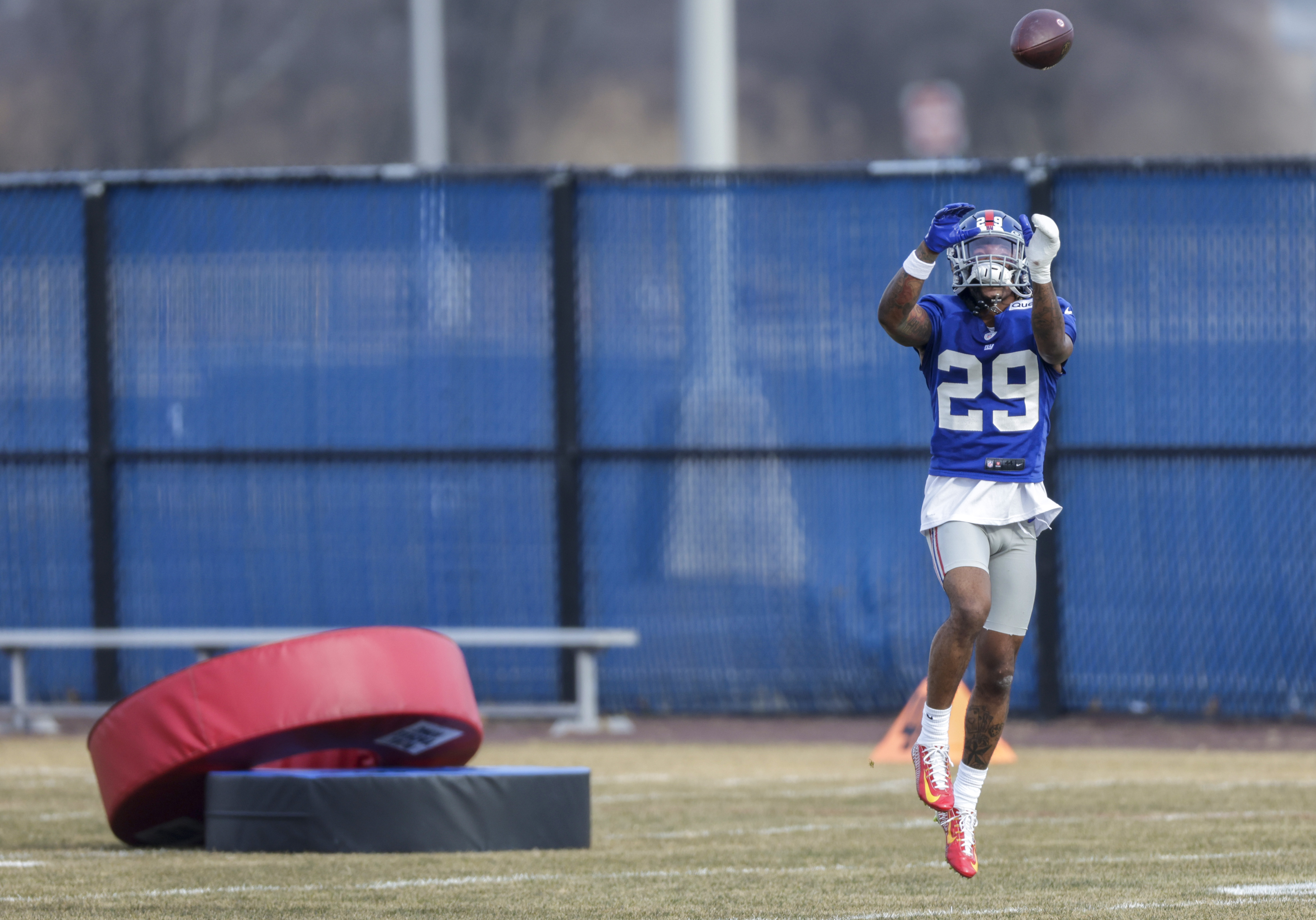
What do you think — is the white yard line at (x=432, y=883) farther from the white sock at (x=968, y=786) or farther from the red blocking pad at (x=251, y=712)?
the red blocking pad at (x=251, y=712)

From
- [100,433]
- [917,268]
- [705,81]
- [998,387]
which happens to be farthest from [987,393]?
[705,81]

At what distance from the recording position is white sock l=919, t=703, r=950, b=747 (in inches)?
287

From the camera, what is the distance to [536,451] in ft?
43.4

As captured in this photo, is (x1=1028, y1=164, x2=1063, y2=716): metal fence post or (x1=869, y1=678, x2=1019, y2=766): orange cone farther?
(x1=1028, y1=164, x2=1063, y2=716): metal fence post

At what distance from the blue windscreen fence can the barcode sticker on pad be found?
166 inches

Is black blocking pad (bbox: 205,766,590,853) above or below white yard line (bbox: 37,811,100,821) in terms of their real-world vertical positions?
above

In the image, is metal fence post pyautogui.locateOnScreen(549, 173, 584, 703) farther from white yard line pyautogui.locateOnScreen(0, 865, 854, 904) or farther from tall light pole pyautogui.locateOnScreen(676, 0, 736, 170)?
white yard line pyautogui.locateOnScreen(0, 865, 854, 904)

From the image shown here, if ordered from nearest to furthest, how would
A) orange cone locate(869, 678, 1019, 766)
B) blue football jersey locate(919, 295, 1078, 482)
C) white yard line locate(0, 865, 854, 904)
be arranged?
white yard line locate(0, 865, 854, 904) < blue football jersey locate(919, 295, 1078, 482) < orange cone locate(869, 678, 1019, 766)

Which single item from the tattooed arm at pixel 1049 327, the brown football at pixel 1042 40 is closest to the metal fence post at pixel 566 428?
the brown football at pixel 1042 40

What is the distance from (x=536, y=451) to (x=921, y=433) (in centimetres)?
251

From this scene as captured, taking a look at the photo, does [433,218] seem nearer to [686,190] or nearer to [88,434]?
[686,190]

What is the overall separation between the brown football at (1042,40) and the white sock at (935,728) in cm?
252

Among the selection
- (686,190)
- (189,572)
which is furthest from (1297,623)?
(189,572)

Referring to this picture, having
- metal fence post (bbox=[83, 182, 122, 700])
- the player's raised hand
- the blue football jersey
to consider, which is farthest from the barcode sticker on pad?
metal fence post (bbox=[83, 182, 122, 700])
